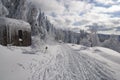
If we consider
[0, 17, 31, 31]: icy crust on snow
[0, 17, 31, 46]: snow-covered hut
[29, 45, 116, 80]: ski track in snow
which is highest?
[0, 17, 31, 31]: icy crust on snow

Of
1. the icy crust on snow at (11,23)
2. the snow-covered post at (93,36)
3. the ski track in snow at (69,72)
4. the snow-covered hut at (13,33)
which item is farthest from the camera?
the snow-covered post at (93,36)

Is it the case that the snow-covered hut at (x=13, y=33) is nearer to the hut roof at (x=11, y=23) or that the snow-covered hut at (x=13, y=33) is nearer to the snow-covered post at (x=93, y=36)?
the hut roof at (x=11, y=23)

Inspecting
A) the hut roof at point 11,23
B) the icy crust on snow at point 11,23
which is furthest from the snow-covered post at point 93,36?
the hut roof at point 11,23

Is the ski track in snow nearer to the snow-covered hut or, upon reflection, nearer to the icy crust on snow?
the snow-covered hut

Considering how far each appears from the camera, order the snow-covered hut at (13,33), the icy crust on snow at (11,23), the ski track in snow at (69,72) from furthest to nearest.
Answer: the icy crust on snow at (11,23) < the snow-covered hut at (13,33) < the ski track in snow at (69,72)

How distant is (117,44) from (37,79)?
5229 cm

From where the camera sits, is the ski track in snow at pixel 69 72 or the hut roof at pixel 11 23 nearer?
the ski track in snow at pixel 69 72

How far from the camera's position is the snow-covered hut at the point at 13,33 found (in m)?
22.0

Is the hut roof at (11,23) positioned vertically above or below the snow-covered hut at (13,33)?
above

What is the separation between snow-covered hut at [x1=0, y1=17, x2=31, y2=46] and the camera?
22.0 m

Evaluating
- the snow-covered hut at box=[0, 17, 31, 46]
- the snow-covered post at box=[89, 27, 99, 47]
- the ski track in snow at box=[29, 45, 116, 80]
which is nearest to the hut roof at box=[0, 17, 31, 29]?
the snow-covered hut at box=[0, 17, 31, 46]

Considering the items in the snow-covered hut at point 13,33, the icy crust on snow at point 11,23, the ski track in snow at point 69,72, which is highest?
the icy crust on snow at point 11,23

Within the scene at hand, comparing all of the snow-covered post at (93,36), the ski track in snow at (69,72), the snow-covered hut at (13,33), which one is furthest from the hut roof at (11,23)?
the snow-covered post at (93,36)

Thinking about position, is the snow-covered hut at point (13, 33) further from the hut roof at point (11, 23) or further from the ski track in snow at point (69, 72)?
the ski track in snow at point (69, 72)
